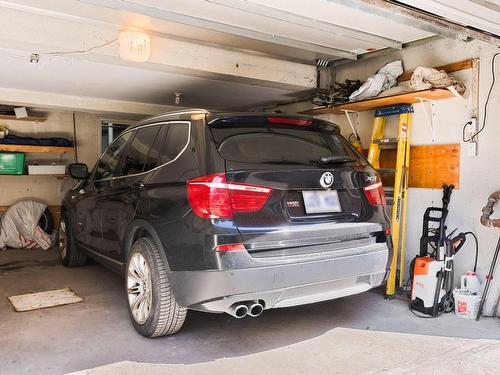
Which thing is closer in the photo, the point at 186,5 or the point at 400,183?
the point at 186,5

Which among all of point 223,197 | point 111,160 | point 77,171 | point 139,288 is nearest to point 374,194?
point 223,197

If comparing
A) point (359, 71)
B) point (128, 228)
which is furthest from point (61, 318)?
point (359, 71)

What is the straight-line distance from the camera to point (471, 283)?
3.61 metres

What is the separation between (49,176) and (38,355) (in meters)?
5.24

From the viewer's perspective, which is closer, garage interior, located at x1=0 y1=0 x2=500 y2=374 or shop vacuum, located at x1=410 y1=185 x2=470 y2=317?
garage interior, located at x1=0 y1=0 x2=500 y2=374

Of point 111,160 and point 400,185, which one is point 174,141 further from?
point 400,185

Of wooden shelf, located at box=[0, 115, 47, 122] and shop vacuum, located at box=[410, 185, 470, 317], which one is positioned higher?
wooden shelf, located at box=[0, 115, 47, 122]

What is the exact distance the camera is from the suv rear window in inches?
101

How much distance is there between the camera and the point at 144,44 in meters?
3.76

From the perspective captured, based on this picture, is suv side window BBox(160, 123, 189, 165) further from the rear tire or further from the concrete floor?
the rear tire

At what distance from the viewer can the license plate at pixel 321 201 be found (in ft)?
8.40

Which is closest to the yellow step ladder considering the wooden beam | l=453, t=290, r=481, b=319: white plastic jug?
the wooden beam

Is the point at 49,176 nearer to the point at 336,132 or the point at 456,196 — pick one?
the point at 336,132

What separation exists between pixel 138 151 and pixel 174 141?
0.63 m
